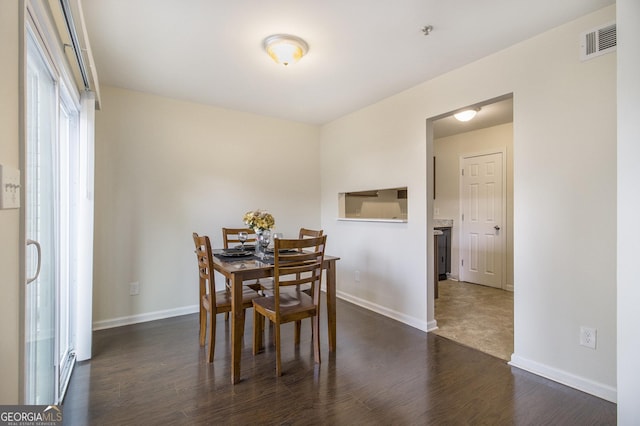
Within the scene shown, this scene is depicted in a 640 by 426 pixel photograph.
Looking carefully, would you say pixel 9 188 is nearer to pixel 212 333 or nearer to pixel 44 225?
pixel 44 225

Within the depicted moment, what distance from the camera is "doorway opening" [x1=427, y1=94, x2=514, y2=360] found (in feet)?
12.9

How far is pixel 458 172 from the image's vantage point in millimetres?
5254

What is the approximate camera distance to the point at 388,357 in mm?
2498

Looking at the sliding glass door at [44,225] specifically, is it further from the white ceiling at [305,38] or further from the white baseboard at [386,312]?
the white baseboard at [386,312]

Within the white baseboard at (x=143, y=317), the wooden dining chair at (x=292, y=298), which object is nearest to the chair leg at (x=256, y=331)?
the wooden dining chair at (x=292, y=298)

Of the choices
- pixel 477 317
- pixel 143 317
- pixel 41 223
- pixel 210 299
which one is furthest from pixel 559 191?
pixel 143 317

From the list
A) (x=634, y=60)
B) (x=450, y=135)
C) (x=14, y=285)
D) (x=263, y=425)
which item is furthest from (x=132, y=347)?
(x=450, y=135)

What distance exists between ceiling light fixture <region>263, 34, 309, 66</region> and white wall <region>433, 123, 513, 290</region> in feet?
11.8

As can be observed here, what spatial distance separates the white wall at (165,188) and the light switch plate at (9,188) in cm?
254

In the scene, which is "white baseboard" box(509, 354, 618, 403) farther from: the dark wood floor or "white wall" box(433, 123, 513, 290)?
"white wall" box(433, 123, 513, 290)

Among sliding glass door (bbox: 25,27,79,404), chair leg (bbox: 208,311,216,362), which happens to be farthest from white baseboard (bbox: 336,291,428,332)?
sliding glass door (bbox: 25,27,79,404)

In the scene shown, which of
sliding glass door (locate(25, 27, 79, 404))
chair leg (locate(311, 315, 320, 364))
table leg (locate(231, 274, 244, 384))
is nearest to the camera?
sliding glass door (locate(25, 27, 79, 404))

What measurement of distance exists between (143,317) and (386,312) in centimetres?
267

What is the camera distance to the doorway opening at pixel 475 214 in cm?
393
